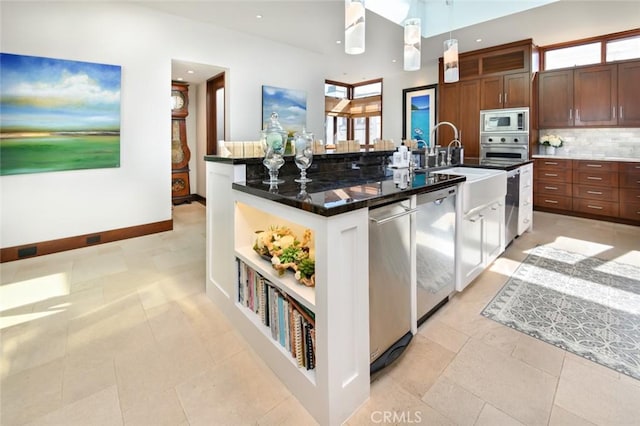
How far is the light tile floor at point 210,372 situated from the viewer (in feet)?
4.59

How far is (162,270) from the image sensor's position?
10.1ft

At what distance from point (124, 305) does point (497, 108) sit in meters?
6.41

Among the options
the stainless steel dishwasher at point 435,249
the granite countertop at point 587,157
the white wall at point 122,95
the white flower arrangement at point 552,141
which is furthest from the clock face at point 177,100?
the white flower arrangement at point 552,141

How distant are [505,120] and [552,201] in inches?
64.2

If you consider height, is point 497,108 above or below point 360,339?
above

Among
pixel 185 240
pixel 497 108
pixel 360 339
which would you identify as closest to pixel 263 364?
pixel 360 339

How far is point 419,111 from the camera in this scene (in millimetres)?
7496

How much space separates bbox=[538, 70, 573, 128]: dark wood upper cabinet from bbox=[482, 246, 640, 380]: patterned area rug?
330cm

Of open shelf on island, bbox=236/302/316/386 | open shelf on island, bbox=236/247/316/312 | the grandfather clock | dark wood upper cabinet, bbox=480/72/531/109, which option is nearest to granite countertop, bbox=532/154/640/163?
dark wood upper cabinet, bbox=480/72/531/109

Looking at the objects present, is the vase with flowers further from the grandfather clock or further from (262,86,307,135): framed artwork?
the grandfather clock

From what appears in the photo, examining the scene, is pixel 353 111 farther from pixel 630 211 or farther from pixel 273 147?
pixel 273 147

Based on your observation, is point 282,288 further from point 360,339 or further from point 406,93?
point 406,93

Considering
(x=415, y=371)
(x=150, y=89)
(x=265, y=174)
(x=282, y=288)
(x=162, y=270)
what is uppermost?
(x=150, y=89)

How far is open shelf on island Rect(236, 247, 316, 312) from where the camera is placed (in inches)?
55.7
